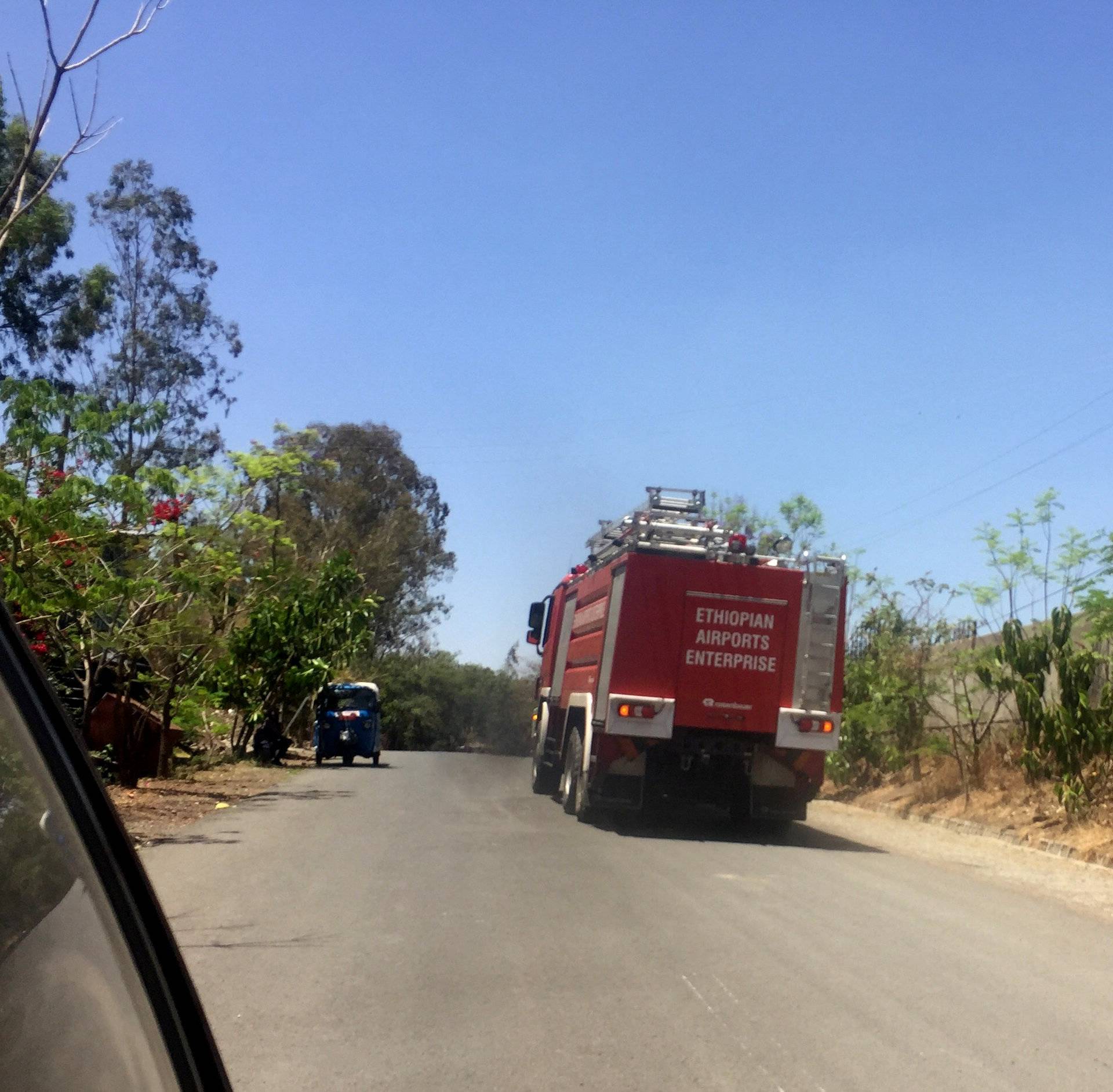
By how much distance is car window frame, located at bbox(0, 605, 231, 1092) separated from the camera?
6.09 ft

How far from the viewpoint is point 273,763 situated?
24.9m

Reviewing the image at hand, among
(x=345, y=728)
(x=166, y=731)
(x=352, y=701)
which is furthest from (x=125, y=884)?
(x=352, y=701)

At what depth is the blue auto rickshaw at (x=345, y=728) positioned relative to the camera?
1057 inches

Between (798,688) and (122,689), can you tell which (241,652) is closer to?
(122,689)

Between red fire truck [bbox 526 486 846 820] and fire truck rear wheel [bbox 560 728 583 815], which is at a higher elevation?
red fire truck [bbox 526 486 846 820]

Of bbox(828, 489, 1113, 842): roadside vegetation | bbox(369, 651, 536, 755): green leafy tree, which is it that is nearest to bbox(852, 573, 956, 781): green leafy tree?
bbox(828, 489, 1113, 842): roadside vegetation

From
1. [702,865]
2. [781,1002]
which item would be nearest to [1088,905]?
[702,865]

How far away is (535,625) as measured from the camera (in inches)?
914

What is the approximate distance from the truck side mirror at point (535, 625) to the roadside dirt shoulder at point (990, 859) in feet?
19.2

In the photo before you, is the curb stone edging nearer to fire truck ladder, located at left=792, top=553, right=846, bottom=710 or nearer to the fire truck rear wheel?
fire truck ladder, located at left=792, top=553, right=846, bottom=710

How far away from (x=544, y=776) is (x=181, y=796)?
228 inches

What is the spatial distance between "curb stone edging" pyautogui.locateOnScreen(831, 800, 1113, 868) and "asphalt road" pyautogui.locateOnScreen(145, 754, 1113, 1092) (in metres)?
1.60

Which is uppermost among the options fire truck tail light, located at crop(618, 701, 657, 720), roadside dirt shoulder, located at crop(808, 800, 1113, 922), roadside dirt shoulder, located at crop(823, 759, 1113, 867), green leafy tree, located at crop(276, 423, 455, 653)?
green leafy tree, located at crop(276, 423, 455, 653)

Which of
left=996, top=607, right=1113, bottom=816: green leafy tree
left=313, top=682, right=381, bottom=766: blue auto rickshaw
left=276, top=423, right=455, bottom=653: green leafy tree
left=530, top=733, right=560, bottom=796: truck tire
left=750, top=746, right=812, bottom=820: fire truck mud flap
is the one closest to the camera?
left=750, top=746, right=812, bottom=820: fire truck mud flap
